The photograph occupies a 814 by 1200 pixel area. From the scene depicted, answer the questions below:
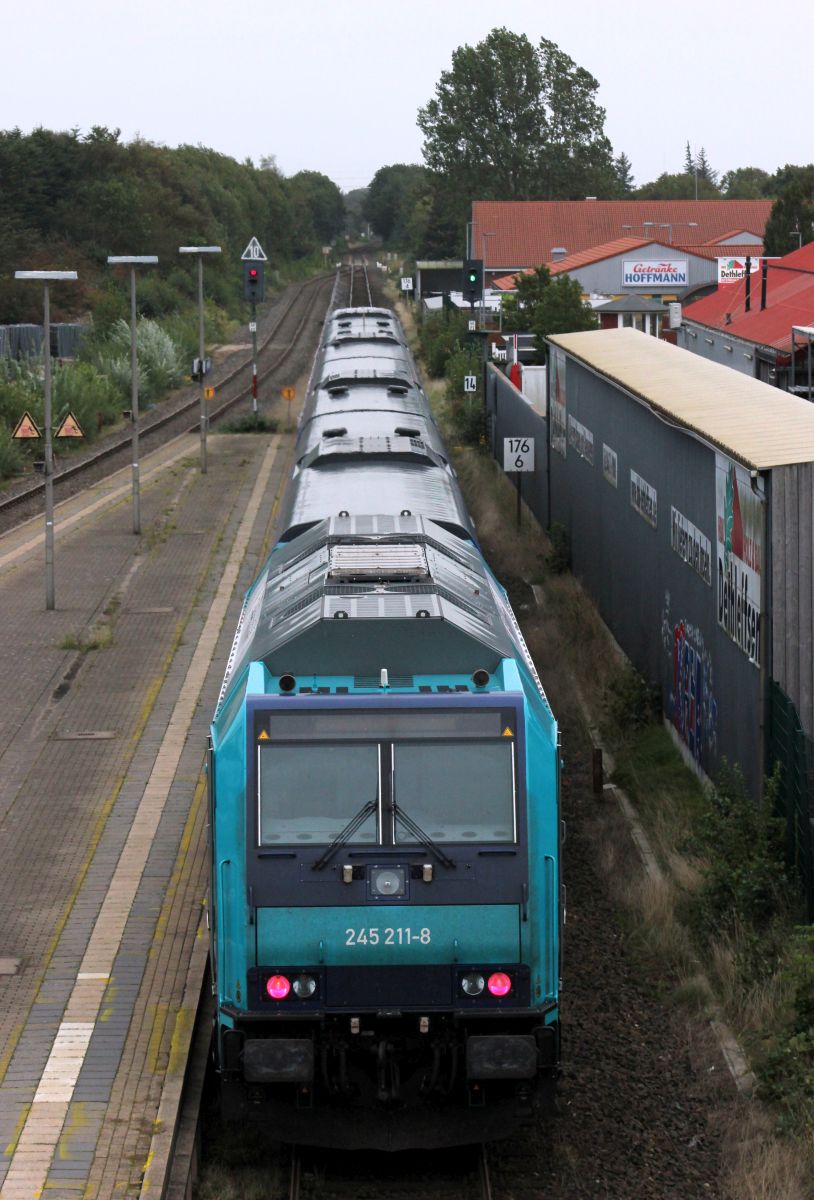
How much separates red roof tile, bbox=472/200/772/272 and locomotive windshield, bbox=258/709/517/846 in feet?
228

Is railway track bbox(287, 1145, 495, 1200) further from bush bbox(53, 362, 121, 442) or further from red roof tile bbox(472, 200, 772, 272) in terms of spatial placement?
red roof tile bbox(472, 200, 772, 272)

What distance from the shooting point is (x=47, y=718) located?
55.7ft

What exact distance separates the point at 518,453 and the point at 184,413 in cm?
2102

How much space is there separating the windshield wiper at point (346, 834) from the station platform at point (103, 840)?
1.89 m

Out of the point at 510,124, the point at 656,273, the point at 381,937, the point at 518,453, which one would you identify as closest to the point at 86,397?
the point at 518,453

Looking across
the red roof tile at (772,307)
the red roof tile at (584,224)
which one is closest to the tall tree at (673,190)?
the red roof tile at (584,224)

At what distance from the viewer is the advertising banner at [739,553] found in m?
12.0

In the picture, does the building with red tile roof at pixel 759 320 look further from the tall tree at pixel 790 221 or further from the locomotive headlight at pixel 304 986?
the locomotive headlight at pixel 304 986

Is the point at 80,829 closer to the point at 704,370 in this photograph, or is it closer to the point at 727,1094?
the point at 727,1094

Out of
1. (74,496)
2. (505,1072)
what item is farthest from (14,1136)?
(74,496)

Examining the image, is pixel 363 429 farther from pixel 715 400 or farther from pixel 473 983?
pixel 473 983

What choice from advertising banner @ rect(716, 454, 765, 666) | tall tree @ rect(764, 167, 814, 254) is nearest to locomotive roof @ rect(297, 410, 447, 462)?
advertising banner @ rect(716, 454, 765, 666)

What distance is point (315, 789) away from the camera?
27.1 ft

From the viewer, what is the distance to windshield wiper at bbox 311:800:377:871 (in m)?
8.09
